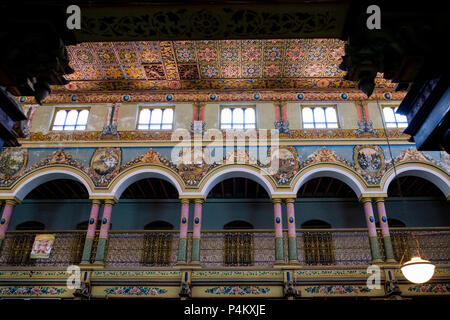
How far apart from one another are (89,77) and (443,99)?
34.0ft

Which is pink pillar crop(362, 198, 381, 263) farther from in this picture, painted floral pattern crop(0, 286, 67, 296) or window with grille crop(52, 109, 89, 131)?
window with grille crop(52, 109, 89, 131)

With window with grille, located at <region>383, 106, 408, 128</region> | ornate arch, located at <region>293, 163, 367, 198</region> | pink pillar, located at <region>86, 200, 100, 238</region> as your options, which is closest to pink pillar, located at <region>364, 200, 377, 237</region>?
ornate arch, located at <region>293, 163, 367, 198</region>

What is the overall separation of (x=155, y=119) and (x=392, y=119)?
7.40 m

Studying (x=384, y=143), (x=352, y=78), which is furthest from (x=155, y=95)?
(x=352, y=78)

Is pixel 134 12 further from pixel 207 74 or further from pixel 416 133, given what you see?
pixel 207 74

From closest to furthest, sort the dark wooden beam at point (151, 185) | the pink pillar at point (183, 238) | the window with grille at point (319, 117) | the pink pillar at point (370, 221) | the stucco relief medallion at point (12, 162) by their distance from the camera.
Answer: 1. the pink pillar at point (183, 238)
2. the pink pillar at point (370, 221)
3. the stucco relief medallion at point (12, 162)
4. the window with grille at point (319, 117)
5. the dark wooden beam at point (151, 185)

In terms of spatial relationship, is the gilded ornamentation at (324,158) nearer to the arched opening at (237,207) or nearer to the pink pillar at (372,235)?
the pink pillar at (372,235)

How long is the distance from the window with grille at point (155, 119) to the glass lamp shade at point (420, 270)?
7.57 metres

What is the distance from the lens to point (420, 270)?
20.4ft

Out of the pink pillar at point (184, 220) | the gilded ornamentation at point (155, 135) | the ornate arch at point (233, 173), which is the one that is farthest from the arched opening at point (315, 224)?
the pink pillar at point (184, 220)

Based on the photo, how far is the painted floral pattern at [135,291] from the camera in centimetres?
913

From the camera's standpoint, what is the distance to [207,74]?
36.5 feet

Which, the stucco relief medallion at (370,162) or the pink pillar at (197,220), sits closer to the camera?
the pink pillar at (197,220)

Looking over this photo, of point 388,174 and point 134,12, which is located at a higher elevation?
point 388,174
